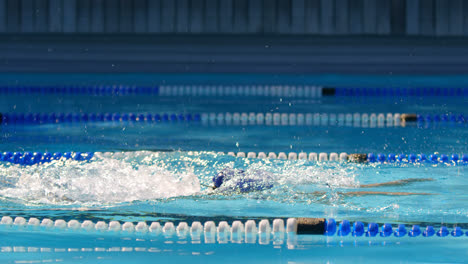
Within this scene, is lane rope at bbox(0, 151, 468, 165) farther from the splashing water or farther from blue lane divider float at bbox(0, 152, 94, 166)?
the splashing water

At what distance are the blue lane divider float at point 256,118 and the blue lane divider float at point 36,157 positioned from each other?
5.24 feet

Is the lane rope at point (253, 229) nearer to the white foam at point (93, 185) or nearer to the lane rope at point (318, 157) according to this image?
the white foam at point (93, 185)

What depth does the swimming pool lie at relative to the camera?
311 cm

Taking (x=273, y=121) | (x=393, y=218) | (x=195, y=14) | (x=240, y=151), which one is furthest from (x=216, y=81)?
(x=393, y=218)

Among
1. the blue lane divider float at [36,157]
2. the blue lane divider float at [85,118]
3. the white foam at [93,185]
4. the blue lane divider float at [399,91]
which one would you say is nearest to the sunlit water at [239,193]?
the white foam at [93,185]

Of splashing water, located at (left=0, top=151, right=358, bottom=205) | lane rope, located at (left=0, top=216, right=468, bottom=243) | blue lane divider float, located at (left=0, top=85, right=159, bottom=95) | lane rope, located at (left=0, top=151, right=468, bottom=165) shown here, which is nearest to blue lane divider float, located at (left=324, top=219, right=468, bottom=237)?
lane rope, located at (left=0, top=216, right=468, bottom=243)

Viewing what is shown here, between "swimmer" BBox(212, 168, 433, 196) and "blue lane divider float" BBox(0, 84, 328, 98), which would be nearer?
"swimmer" BBox(212, 168, 433, 196)

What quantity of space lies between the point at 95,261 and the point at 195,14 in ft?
24.1

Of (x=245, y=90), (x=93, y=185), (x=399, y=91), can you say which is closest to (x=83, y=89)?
(x=245, y=90)

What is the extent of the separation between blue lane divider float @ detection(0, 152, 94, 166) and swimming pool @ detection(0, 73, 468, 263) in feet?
0.15

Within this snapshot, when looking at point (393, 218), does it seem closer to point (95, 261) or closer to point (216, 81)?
point (95, 261)

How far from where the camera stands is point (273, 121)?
22.0ft

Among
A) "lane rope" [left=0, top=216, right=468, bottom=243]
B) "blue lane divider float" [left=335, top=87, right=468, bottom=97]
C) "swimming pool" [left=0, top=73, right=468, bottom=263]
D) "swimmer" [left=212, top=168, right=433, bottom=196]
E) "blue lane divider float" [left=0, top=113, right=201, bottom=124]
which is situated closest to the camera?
"swimming pool" [left=0, top=73, right=468, bottom=263]

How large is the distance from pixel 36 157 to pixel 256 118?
2303 mm
